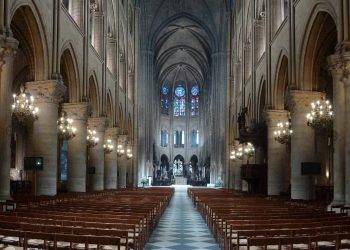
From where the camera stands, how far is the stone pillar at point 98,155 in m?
34.3

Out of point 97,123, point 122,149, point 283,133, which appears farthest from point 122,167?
point 283,133

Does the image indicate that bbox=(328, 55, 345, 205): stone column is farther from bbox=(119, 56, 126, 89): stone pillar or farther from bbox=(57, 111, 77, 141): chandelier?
bbox=(119, 56, 126, 89): stone pillar

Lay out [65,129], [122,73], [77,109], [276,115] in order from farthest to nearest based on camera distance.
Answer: [122,73], [276,115], [77,109], [65,129]

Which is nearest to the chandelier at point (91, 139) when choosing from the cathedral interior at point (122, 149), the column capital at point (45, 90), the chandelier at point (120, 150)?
the cathedral interior at point (122, 149)

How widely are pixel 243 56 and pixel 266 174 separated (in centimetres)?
1529

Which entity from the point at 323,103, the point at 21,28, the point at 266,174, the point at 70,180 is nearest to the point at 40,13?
the point at 21,28

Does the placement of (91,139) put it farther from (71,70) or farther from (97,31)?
(97,31)

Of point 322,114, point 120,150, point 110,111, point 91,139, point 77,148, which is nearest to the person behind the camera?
point 322,114

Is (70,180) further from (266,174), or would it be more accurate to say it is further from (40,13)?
(266,174)

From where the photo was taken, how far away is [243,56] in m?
45.3

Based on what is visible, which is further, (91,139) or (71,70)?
(91,139)

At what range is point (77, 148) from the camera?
94.3 ft

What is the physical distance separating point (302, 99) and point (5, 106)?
14.0m

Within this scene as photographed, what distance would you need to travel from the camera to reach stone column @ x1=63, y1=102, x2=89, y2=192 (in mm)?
28562
